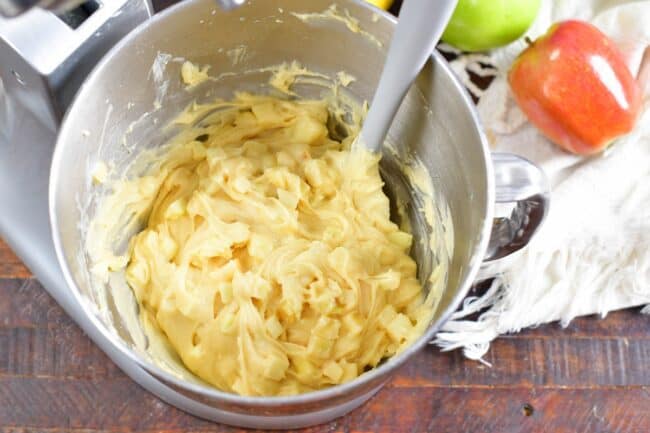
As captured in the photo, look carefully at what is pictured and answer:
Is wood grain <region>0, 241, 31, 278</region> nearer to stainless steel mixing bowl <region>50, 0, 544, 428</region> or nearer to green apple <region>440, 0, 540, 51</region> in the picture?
stainless steel mixing bowl <region>50, 0, 544, 428</region>

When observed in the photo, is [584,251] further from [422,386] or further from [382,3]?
[382,3]

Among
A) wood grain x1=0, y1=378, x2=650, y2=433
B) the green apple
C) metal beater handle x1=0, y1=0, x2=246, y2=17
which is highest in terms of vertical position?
metal beater handle x1=0, y1=0, x2=246, y2=17

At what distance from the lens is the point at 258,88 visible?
97 cm

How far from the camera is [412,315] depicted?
2.92 ft

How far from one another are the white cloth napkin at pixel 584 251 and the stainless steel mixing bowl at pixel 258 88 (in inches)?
5.7

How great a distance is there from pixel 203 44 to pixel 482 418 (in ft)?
1.86

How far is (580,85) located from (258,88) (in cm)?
41

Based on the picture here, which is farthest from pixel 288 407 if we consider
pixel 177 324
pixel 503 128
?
pixel 503 128

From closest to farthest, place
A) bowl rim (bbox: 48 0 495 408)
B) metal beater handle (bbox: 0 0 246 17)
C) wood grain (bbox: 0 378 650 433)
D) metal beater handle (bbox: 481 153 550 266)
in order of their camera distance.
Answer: metal beater handle (bbox: 0 0 246 17) → bowl rim (bbox: 48 0 495 408) → metal beater handle (bbox: 481 153 550 266) → wood grain (bbox: 0 378 650 433)

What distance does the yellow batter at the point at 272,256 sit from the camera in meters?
0.86

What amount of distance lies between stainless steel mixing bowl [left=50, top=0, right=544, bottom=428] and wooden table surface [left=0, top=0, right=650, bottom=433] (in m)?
0.08

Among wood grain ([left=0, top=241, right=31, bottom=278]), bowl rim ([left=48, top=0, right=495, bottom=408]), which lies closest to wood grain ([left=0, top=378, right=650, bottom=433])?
wood grain ([left=0, top=241, right=31, bottom=278])

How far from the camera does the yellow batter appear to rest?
0.86 metres

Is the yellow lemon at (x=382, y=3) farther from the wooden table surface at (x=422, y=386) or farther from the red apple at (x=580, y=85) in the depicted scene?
the wooden table surface at (x=422, y=386)
